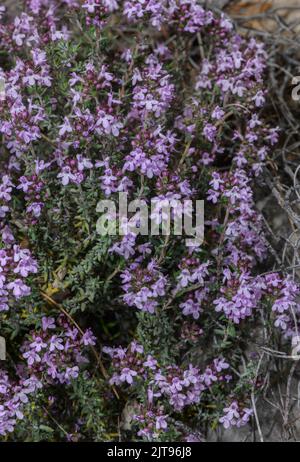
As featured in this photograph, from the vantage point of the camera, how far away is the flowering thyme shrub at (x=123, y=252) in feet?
10.6

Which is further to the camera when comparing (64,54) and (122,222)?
(64,54)

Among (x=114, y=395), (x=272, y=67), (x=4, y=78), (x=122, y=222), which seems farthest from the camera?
(x=272, y=67)

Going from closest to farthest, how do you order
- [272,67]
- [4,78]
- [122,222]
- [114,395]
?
1. [122,222]
2. [4,78]
3. [114,395]
4. [272,67]

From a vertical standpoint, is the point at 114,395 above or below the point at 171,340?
below

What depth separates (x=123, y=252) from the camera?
3.29 metres

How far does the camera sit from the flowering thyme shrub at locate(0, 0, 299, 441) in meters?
3.23

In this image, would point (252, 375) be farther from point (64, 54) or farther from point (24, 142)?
point (64, 54)

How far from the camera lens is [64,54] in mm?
3445
